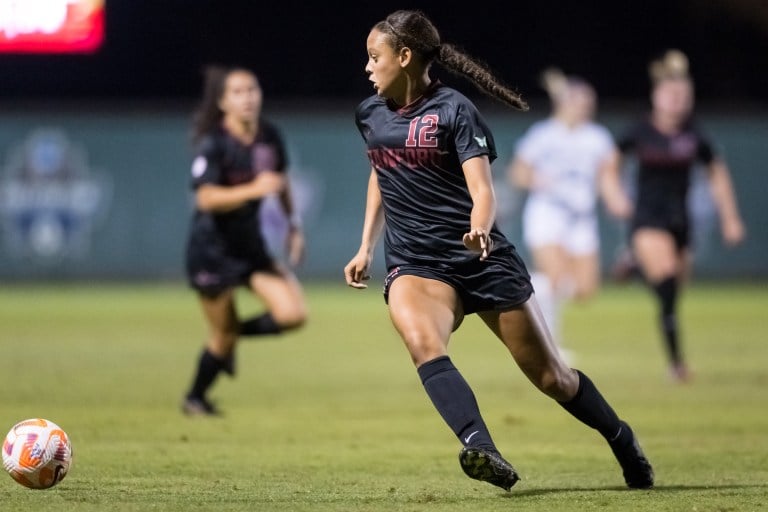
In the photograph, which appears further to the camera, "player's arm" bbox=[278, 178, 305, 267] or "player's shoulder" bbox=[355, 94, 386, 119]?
"player's arm" bbox=[278, 178, 305, 267]

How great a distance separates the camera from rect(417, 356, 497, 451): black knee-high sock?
249 inches

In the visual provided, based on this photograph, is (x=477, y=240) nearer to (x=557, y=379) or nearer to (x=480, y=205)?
(x=480, y=205)

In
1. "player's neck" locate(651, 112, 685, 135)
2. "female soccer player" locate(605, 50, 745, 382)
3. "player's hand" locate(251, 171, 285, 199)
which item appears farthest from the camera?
"player's neck" locate(651, 112, 685, 135)

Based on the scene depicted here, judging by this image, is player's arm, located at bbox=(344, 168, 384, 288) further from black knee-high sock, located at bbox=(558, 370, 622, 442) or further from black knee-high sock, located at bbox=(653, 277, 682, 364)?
black knee-high sock, located at bbox=(653, 277, 682, 364)

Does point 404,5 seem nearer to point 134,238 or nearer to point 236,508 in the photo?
point 134,238

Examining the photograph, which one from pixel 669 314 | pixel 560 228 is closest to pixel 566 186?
pixel 560 228

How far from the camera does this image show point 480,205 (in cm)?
638

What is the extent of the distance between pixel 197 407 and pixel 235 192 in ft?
5.01

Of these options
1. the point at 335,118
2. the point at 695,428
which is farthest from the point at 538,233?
the point at 335,118

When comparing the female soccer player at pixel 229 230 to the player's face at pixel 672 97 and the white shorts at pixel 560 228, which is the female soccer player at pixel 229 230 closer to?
the player's face at pixel 672 97

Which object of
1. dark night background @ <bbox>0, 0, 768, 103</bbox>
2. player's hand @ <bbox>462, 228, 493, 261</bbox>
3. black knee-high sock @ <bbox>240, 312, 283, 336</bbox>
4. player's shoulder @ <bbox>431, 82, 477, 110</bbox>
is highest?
player's shoulder @ <bbox>431, 82, 477, 110</bbox>

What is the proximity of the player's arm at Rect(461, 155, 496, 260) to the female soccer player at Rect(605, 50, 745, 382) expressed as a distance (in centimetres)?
667

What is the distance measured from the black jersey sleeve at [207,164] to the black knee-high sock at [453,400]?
4.13 metres

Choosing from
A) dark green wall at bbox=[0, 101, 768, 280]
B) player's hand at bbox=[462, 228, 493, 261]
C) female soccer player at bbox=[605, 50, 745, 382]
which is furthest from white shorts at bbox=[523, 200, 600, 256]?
dark green wall at bbox=[0, 101, 768, 280]
